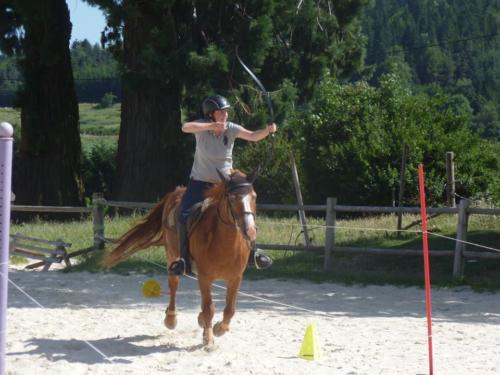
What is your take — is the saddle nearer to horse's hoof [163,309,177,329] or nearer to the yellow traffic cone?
horse's hoof [163,309,177,329]

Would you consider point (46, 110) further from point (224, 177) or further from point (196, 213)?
point (224, 177)

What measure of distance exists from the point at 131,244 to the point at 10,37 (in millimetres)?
14961

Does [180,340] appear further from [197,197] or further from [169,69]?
[169,69]

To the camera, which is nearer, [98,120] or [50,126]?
[50,126]

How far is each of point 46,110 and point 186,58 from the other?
594 centimetres

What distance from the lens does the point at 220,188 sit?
8234 millimetres

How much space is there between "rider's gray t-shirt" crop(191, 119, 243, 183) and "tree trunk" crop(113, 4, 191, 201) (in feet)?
40.1

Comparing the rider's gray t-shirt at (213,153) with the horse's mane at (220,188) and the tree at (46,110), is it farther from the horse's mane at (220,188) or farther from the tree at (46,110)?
the tree at (46,110)

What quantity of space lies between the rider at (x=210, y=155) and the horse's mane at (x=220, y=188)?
171 millimetres

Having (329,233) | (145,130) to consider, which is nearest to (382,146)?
(145,130)

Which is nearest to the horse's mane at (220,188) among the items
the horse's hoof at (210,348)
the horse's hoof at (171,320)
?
the horse's hoof at (210,348)

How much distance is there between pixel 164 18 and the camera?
2055 centimetres

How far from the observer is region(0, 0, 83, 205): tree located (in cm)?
2298

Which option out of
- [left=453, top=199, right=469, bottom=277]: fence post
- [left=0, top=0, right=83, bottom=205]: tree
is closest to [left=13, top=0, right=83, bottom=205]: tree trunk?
[left=0, top=0, right=83, bottom=205]: tree
